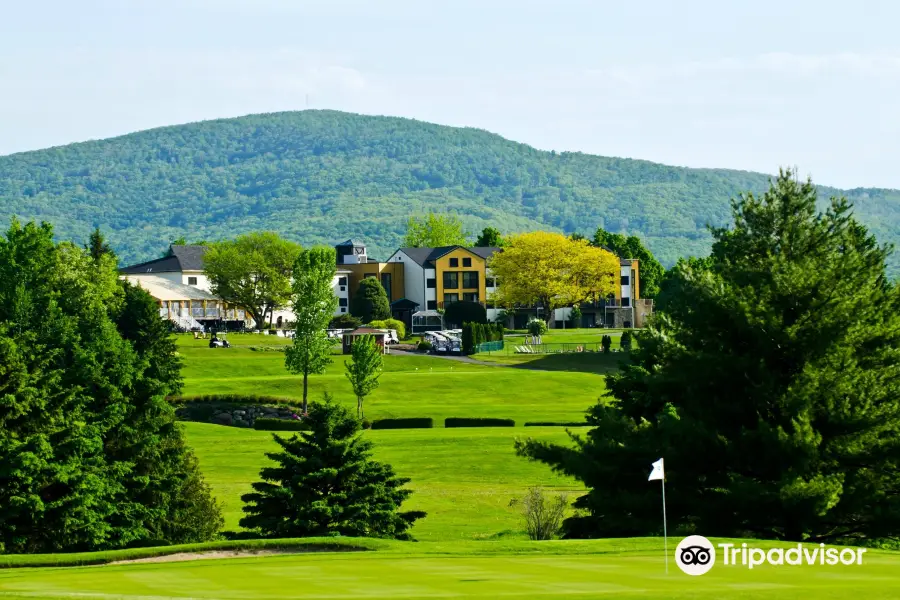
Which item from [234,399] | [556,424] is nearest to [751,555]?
[556,424]

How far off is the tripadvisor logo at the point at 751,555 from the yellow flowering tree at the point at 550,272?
113m

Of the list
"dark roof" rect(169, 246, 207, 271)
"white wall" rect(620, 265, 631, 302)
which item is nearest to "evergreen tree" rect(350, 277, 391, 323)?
"dark roof" rect(169, 246, 207, 271)

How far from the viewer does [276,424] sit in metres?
74.1

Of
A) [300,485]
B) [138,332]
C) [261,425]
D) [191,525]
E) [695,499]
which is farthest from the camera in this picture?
[138,332]

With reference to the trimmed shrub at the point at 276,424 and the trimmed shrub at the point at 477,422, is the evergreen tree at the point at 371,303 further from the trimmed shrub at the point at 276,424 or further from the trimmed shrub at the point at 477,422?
the trimmed shrub at the point at 477,422

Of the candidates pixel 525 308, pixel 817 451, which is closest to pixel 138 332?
pixel 817 451

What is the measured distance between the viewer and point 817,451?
3297 centimetres

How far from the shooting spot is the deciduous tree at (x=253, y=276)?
446 ft

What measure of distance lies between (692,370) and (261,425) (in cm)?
4259

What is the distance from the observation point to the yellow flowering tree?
13900cm

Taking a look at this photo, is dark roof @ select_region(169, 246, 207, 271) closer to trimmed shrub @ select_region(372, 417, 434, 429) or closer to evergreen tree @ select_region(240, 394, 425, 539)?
trimmed shrub @ select_region(372, 417, 434, 429)

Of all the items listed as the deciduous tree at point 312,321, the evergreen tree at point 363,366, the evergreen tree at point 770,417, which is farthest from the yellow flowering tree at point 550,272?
the evergreen tree at point 770,417

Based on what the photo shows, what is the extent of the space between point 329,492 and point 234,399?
147 ft

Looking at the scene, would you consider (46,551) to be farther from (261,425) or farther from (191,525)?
(261,425)
